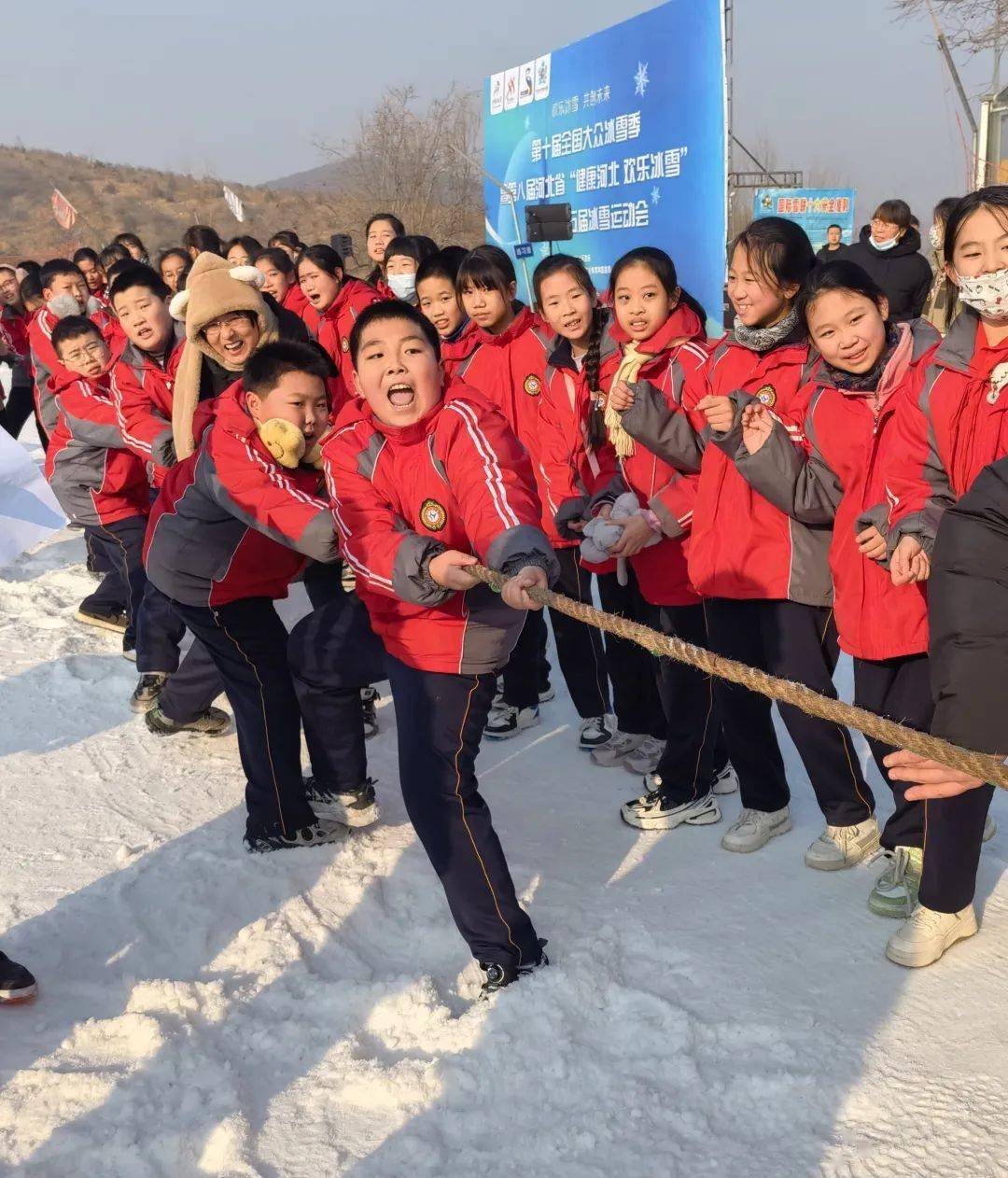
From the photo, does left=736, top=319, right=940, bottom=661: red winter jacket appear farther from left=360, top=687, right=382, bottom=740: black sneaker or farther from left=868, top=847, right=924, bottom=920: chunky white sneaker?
left=360, top=687, right=382, bottom=740: black sneaker

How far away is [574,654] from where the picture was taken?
411 centimetres

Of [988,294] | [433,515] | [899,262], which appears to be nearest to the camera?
[988,294]

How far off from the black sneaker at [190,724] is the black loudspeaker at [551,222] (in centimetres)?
902

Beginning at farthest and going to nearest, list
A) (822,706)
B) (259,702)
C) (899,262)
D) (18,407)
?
(18,407)
(899,262)
(259,702)
(822,706)

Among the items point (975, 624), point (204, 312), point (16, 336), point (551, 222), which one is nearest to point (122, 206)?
point (551, 222)

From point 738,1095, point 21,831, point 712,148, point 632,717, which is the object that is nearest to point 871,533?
point 738,1095

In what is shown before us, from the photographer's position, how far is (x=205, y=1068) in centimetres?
238

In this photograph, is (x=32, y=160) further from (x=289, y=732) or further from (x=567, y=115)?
(x=289, y=732)

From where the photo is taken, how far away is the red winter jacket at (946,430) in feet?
7.45

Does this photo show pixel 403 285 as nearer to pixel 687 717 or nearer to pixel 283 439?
pixel 283 439

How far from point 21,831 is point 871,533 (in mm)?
2951

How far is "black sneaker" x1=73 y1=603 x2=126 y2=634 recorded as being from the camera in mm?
5680

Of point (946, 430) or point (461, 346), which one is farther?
point (461, 346)

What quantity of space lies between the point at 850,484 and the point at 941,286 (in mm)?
1206
